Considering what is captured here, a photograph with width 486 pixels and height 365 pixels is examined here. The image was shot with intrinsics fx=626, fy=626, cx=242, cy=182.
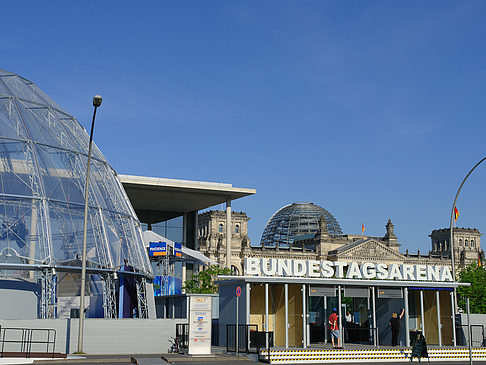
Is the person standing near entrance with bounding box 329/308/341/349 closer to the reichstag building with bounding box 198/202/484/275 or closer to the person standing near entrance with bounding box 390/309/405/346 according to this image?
the person standing near entrance with bounding box 390/309/405/346

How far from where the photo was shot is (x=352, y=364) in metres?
29.4

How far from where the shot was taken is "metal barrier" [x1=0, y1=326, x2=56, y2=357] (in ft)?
95.5

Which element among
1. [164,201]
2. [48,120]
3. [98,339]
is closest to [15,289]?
[98,339]

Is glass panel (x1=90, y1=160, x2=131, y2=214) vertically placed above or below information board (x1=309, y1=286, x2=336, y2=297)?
above

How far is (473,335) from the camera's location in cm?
3603

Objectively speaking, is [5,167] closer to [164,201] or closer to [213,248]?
[164,201]

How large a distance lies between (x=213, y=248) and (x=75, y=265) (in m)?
97.5

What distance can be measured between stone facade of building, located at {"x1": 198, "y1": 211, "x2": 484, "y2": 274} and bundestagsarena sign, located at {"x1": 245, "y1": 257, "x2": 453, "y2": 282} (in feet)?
296

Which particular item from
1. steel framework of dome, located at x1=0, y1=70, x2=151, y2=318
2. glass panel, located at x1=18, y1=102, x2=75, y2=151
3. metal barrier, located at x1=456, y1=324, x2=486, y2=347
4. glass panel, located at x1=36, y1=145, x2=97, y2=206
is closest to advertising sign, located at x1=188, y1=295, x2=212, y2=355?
steel framework of dome, located at x1=0, y1=70, x2=151, y2=318

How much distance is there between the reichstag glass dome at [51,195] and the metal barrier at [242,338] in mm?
9148

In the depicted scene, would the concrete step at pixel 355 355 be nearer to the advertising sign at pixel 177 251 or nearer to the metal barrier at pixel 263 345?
the metal barrier at pixel 263 345

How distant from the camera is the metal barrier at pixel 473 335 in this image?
35969 millimetres

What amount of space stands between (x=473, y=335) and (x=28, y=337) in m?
24.3

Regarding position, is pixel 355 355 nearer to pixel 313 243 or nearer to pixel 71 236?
pixel 71 236
